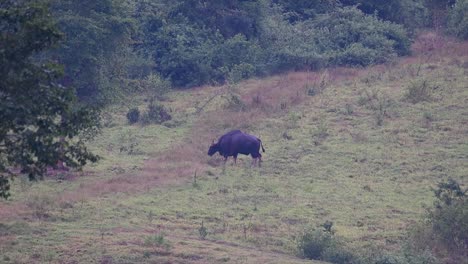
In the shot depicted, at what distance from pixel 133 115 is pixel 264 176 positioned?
6.71m

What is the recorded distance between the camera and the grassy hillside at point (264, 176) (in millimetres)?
16516

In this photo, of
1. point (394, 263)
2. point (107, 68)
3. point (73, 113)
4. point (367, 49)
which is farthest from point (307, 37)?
point (73, 113)

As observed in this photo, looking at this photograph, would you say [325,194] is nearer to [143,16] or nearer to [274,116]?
[274,116]

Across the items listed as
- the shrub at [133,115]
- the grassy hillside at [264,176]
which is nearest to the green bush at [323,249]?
the grassy hillside at [264,176]

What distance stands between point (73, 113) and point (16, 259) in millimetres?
4478

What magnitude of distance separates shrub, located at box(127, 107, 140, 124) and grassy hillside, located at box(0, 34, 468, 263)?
0.43 metres

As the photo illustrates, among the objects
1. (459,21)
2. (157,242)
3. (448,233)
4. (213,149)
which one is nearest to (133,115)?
(213,149)

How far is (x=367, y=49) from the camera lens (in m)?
33.2

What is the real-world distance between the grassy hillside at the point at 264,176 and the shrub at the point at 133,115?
43cm

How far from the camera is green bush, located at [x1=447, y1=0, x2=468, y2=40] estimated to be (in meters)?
34.1

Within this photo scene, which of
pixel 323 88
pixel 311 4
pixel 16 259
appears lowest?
pixel 16 259

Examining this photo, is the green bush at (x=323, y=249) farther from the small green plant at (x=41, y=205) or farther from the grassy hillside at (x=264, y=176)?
the small green plant at (x=41, y=205)

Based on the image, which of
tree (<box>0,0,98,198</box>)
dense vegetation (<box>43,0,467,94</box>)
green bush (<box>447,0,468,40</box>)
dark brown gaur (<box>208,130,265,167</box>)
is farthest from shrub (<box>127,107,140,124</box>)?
tree (<box>0,0,98,198</box>)

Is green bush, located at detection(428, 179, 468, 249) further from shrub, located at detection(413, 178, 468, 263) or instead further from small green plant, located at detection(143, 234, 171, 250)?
small green plant, located at detection(143, 234, 171, 250)
